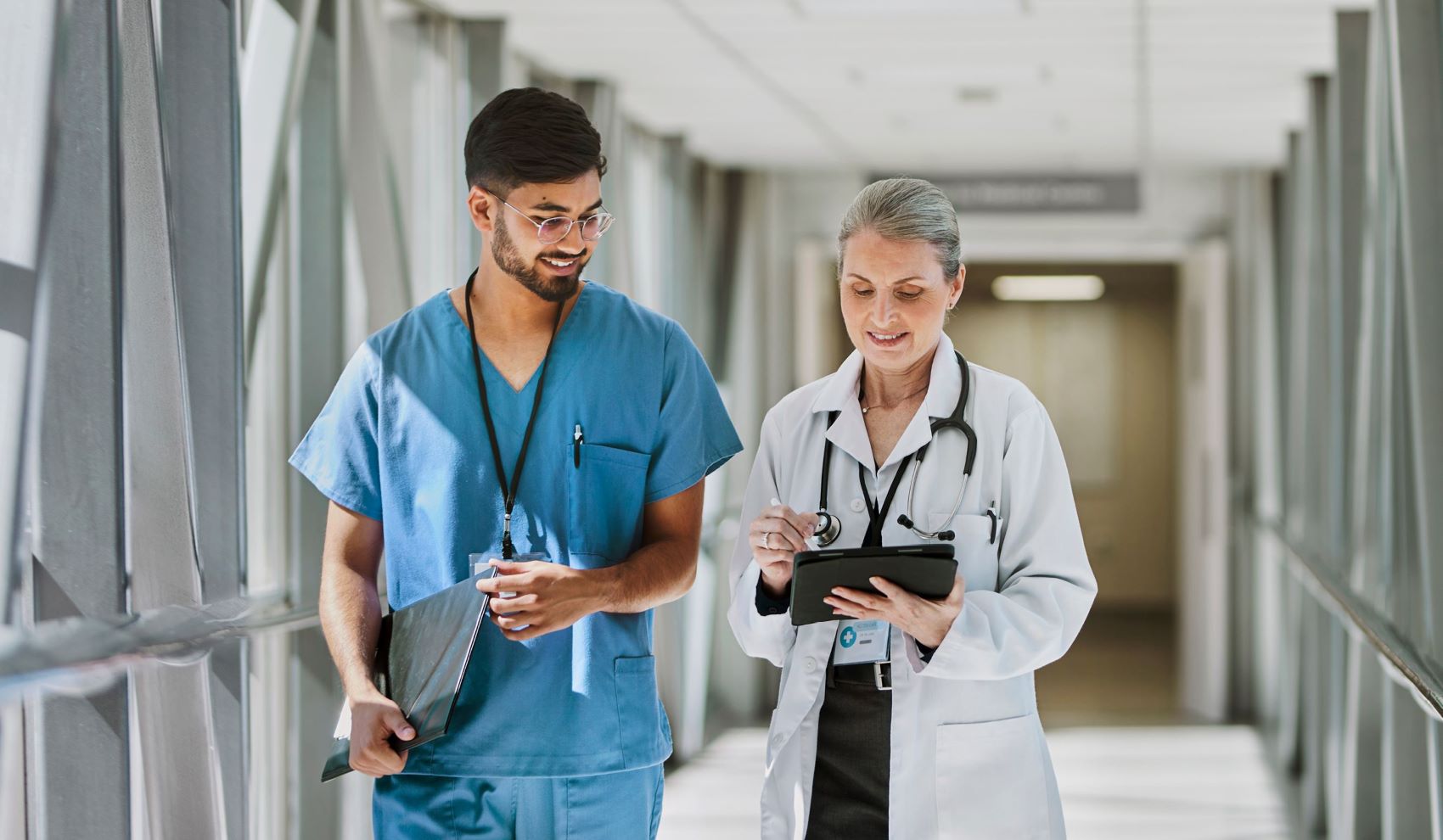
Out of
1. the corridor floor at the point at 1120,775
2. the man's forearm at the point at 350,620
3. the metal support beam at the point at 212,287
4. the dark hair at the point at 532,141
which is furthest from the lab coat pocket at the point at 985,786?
the corridor floor at the point at 1120,775

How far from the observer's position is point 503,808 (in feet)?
6.82

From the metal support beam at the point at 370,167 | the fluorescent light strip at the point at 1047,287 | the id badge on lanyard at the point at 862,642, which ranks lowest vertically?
the id badge on lanyard at the point at 862,642

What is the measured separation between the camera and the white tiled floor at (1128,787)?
6.12m

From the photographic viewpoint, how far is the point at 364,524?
85.7 inches

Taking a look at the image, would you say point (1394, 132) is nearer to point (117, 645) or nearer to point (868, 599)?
point (868, 599)

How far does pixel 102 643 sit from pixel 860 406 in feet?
4.45

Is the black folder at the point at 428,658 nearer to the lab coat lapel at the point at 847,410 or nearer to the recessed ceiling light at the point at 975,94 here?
the lab coat lapel at the point at 847,410

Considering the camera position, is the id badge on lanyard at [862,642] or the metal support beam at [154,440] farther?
the metal support beam at [154,440]

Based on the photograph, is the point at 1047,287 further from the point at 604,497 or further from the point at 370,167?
the point at 604,497

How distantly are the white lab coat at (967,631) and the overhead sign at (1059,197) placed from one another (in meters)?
6.81

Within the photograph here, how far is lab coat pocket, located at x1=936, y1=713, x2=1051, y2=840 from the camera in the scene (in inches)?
81.2

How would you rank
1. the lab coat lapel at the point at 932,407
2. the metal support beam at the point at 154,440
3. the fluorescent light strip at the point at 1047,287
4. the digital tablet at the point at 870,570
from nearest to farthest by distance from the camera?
the digital tablet at the point at 870,570 → the lab coat lapel at the point at 932,407 → the metal support beam at the point at 154,440 → the fluorescent light strip at the point at 1047,287

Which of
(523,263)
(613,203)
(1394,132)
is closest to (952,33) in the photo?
(613,203)

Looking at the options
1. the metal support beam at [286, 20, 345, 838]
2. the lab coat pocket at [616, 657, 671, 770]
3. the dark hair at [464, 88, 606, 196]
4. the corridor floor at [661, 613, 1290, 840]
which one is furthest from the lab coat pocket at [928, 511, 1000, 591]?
the corridor floor at [661, 613, 1290, 840]
